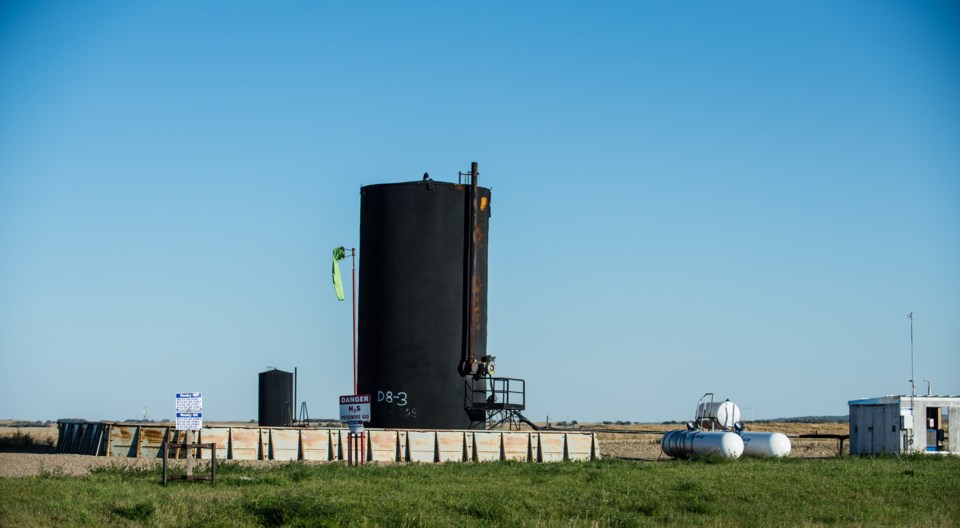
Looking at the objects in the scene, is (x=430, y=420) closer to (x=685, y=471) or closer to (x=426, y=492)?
(x=685, y=471)

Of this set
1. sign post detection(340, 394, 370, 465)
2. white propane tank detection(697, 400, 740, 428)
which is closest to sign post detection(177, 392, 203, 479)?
sign post detection(340, 394, 370, 465)

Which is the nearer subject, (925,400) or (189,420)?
(189,420)

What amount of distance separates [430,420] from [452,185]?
7.29 m

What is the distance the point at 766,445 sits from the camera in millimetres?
39188

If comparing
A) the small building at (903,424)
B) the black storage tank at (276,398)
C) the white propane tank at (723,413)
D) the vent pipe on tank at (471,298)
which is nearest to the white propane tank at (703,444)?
the white propane tank at (723,413)

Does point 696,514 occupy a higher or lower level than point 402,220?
lower

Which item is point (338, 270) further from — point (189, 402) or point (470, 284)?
point (189, 402)

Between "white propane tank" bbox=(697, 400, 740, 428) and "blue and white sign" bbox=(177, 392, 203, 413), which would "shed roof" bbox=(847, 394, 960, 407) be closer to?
"white propane tank" bbox=(697, 400, 740, 428)

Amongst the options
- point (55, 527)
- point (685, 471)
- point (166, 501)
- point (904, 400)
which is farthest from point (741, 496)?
point (904, 400)

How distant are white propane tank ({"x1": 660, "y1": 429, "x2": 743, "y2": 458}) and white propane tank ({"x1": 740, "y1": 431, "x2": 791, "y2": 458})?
2.50 ft

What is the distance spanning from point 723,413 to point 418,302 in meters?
14.4

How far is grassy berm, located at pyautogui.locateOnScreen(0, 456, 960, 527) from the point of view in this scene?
21.1 m

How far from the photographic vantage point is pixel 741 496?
26031 mm

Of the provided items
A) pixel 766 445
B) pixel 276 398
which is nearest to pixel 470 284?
pixel 766 445
